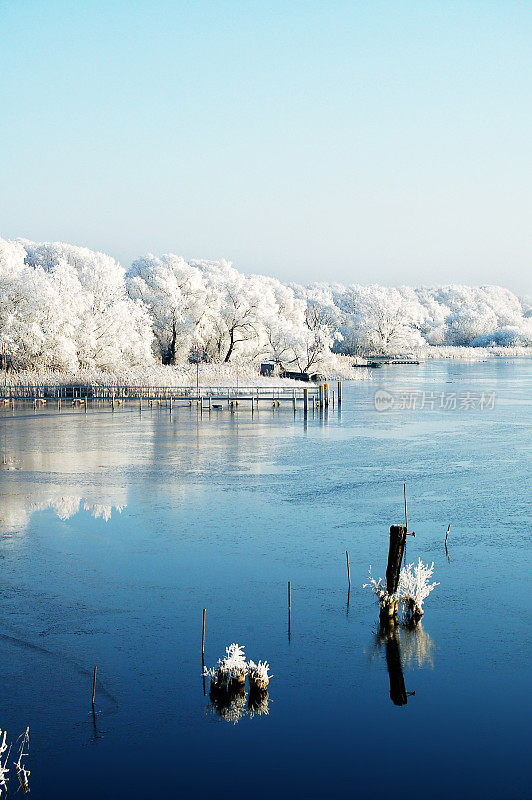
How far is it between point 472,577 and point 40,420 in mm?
33599

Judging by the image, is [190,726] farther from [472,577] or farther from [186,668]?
→ [472,577]

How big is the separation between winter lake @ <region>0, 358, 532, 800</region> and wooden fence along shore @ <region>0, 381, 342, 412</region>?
79.0ft

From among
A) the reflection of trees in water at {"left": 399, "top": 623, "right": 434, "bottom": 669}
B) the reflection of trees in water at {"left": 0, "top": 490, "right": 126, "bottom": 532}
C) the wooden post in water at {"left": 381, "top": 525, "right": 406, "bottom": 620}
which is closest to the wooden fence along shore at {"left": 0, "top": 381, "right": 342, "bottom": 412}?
the reflection of trees in water at {"left": 0, "top": 490, "right": 126, "bottom": 532}

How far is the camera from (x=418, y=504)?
2522 cm

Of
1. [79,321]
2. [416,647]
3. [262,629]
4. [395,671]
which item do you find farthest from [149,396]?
[395,671]

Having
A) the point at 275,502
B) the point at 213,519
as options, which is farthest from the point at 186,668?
the point at 275,502

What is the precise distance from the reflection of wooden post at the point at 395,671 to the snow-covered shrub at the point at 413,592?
85cm

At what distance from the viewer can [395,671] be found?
46.1 feet

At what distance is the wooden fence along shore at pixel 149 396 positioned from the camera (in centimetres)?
5638

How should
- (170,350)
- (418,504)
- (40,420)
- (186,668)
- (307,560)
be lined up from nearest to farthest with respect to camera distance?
(186,668) → (307,560) → (418,504) → (40,420) → (170,350)

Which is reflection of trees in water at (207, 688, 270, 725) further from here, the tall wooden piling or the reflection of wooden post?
the tall wooden piling

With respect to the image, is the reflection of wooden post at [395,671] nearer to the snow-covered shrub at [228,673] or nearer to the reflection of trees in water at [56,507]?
the snow-covered shrub at [228,673]

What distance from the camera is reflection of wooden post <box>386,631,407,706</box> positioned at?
13359 mm

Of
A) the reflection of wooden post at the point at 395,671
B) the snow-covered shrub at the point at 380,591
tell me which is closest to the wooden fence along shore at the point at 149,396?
the snow-covered shrub at the point at 380,591
